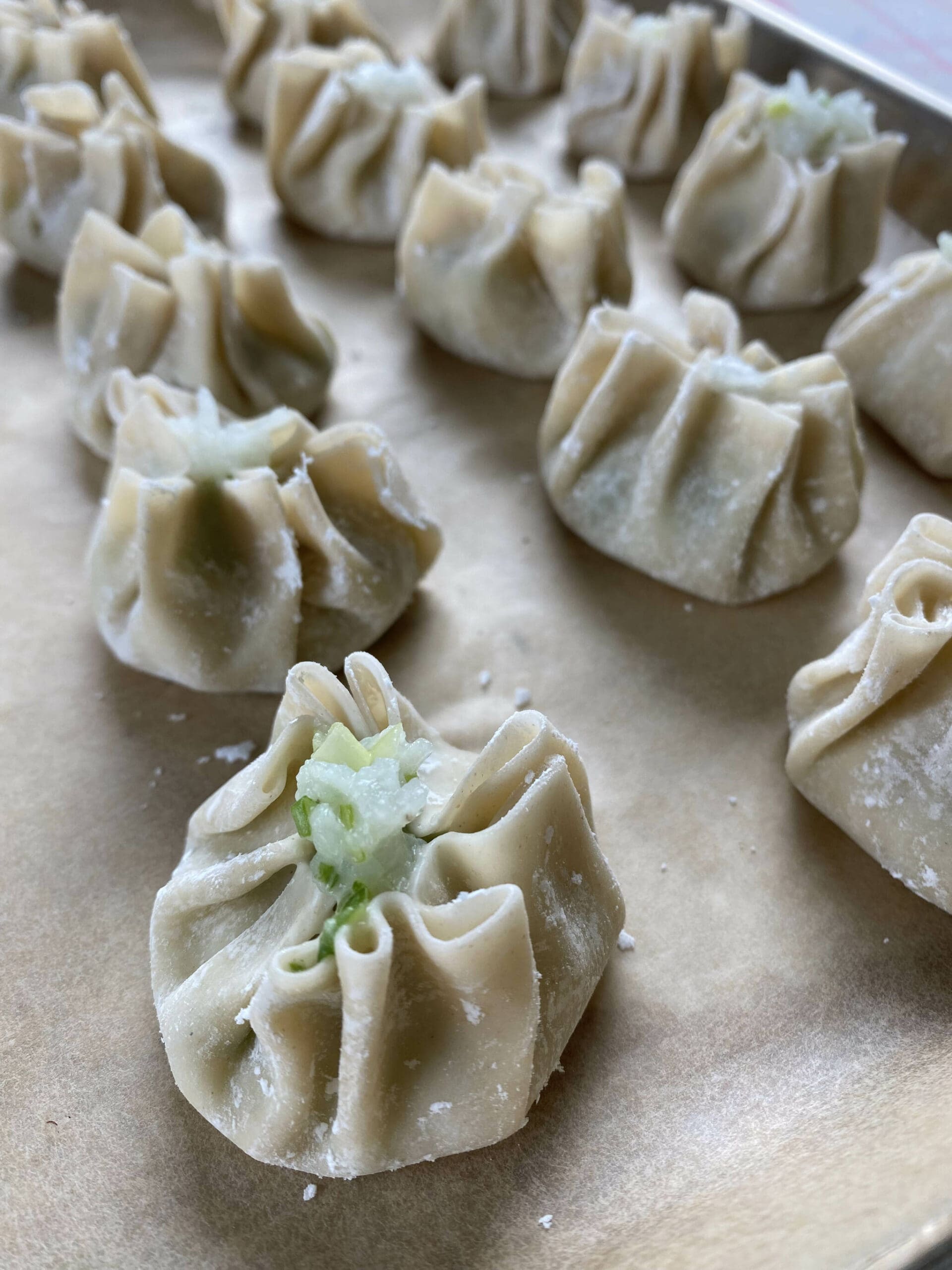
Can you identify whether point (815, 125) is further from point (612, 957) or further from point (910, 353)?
point (612, 957)

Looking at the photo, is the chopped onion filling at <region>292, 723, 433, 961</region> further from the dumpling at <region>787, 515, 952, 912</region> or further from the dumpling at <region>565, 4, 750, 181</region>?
the dumpling at <region>565, 4, 750, 181</region>

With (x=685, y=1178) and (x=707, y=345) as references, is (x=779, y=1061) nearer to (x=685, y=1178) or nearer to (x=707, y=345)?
(x=685, y=1178)

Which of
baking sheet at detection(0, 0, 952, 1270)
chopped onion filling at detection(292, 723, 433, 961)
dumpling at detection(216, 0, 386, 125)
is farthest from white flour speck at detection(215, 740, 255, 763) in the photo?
dumpling at detection(216, 0, 386, 125)

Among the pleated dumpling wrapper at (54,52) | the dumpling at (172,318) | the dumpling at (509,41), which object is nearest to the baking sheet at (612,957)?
the dumpling at (172,318)

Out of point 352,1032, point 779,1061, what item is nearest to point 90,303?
point 352,1032

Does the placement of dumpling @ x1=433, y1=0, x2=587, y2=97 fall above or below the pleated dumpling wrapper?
above
